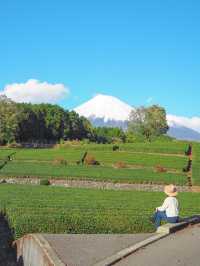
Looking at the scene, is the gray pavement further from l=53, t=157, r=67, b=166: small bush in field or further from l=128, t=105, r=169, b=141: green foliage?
l=128, t=105, r=169, b=141: green foliage

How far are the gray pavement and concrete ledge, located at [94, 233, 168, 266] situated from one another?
33cm

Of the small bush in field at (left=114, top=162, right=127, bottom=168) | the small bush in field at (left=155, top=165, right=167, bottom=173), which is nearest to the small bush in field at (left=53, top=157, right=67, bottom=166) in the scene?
the small bush in field at (left=114, top=162, right=127, bottom=168)

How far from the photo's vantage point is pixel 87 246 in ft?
54.1

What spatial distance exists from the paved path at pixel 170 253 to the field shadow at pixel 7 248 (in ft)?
17.3

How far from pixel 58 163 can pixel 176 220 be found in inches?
1873

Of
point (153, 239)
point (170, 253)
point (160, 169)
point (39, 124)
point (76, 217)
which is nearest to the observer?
point (170, 253)

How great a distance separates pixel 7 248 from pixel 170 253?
8.36 metres

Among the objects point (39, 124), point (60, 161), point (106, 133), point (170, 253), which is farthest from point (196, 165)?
point (106, 133)

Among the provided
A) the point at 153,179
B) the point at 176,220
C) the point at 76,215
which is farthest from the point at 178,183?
the point at 176,220

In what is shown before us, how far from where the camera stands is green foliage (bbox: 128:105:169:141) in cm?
14362

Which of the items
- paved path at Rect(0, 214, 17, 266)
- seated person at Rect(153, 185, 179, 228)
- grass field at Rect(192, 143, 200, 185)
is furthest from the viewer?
grass field at Rect(192, 143, 200, 185)

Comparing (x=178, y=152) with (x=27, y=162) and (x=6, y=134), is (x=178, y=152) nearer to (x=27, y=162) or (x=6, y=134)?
(x=27, y=162)

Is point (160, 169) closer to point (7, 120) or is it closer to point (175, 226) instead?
point (175, 226)

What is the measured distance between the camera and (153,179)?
53531 mm
